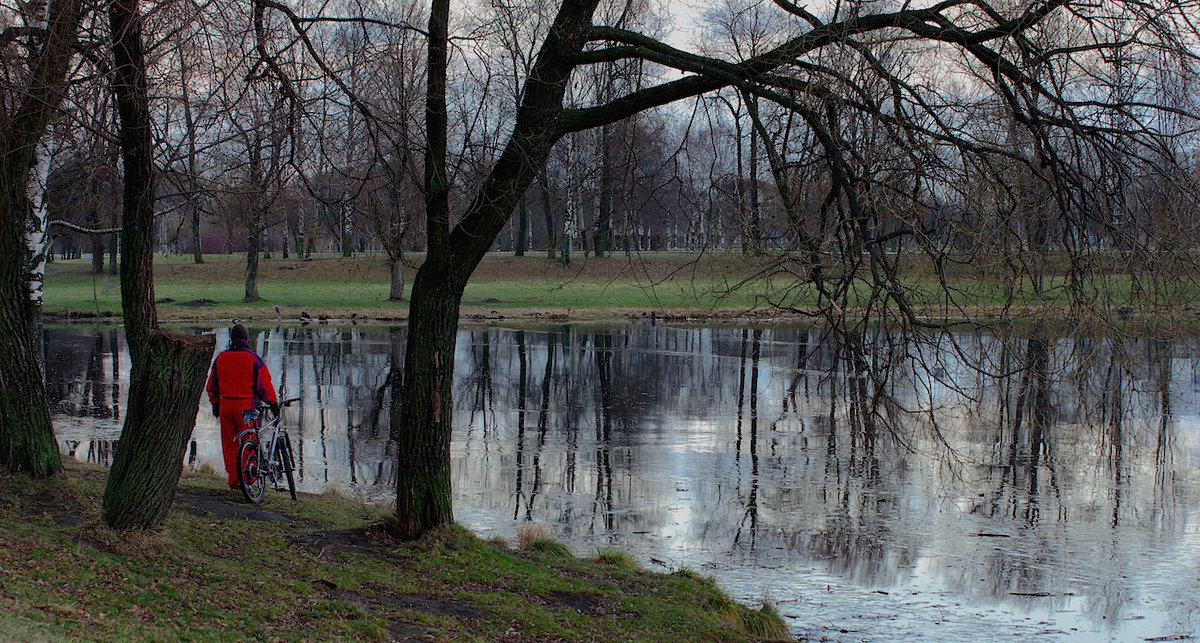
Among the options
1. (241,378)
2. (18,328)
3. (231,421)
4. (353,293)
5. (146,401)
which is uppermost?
(18,328)

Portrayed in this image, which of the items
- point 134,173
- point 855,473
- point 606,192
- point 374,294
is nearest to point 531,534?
point 606,192

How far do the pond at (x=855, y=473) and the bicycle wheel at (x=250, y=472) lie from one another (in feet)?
7.66

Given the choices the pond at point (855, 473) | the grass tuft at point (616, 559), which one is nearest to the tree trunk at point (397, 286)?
the pond at point (855, 473)

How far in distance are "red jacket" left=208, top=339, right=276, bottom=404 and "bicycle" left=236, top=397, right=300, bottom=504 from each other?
0.66ft

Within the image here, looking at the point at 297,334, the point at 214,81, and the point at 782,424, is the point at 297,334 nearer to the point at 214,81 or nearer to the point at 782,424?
the point at 782,424

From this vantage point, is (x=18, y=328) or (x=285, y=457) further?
(x=285, y=457)

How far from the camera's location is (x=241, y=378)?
1062cm

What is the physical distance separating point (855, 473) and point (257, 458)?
333 inches

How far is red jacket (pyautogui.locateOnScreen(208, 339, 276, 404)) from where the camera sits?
10.6 m

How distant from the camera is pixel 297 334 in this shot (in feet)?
114

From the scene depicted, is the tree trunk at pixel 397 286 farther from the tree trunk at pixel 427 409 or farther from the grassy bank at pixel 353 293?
the tree trunk at pixel 427 409

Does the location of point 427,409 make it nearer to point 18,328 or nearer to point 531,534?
point 531,534

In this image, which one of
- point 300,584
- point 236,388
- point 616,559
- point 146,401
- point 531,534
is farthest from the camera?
point 531,534

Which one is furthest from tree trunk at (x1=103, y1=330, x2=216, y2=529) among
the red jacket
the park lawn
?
the park lawn
